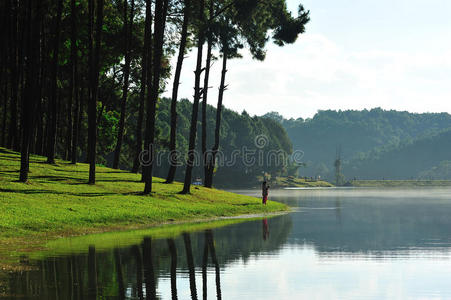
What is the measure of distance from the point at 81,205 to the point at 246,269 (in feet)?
55.2

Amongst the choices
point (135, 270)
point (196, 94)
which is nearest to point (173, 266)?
point (135, 270)

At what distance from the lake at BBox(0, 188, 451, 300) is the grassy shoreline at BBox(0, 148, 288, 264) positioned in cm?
380

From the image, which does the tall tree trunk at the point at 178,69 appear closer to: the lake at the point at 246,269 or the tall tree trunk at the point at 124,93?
the tall tree trunk at the point at 124,93

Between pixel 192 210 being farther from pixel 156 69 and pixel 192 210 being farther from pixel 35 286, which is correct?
pixel 35 286

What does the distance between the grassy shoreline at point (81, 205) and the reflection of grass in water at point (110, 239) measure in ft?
2.32

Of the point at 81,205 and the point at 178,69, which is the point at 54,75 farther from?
the point at 81,205

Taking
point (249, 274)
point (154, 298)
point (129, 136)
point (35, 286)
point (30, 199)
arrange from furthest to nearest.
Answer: point (129, 136), point (30, 199), point (249, 274), point (35, 286), point (154, 298)

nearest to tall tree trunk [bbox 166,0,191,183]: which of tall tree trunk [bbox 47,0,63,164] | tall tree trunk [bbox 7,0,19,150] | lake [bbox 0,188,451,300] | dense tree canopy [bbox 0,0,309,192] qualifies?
dense tree canopy [bbox 0,0,309,192]

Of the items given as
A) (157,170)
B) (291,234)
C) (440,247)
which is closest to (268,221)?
(291,234)

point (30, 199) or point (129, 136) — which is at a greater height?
point (129, 136)

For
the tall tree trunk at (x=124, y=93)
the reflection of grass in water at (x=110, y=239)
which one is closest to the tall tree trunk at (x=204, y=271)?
the reflection of grass in water at (x=110, y=239)

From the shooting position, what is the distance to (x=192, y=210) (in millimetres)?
37906

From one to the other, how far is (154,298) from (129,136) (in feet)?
214

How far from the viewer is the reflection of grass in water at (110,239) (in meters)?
20.1
